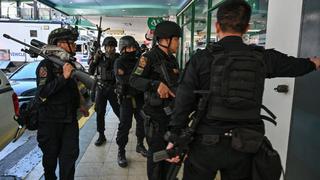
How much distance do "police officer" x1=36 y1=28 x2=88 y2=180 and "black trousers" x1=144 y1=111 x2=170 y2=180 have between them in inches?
29.9

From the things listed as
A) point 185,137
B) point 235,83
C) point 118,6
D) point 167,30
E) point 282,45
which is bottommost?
point 185,137

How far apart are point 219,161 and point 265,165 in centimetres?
26

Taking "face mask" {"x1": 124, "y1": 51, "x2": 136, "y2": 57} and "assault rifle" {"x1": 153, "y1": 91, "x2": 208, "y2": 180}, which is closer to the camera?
"assault rifle" {"x1": 153, "y1": 91, "x2": 208, "y2": 180}

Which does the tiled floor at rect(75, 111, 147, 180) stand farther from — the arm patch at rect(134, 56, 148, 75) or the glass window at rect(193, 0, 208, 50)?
the glass window at rect(193, 0, 208, 50)

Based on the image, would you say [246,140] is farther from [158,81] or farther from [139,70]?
[139,70]

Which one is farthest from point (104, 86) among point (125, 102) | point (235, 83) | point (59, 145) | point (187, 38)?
point (187, 38)

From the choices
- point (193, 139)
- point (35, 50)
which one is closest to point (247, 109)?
point (193, 139)

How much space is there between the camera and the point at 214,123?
184 cm

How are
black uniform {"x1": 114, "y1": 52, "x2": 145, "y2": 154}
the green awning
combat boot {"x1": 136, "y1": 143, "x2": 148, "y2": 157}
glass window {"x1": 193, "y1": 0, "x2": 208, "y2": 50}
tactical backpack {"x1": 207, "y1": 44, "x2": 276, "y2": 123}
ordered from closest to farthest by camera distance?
tactical backpack {"x1": 207, "y1": 44, "x2": 276, "y2": 123} → black uniform {"x1": 114, "y1": 52, "x2": 145, "y2": 154} → combat boot {"x1": 136, "y1": 143, "x2": 148, "y2": 157} → glass window {"x1": 193, "y1": 0, "x2": 208, "y2": 50} → the green awning

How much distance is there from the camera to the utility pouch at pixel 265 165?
1781mm

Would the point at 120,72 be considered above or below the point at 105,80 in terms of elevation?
above

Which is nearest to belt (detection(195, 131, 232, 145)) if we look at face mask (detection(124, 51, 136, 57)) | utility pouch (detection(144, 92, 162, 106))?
utility pouch (detection(144, 92, 162, 106))

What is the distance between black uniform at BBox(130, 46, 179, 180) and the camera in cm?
280

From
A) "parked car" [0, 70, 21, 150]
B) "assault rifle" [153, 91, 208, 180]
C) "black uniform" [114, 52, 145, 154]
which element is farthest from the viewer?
"black uniform" [114, 52, 145, 154]
